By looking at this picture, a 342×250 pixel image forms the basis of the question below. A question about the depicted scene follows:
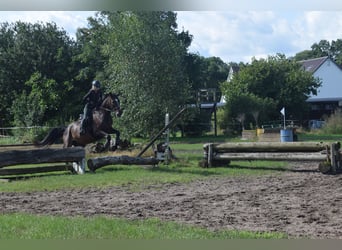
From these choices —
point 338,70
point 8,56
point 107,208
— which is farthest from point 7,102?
point 338,70

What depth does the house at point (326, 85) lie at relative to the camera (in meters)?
41.1

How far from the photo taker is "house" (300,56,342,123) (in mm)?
41125

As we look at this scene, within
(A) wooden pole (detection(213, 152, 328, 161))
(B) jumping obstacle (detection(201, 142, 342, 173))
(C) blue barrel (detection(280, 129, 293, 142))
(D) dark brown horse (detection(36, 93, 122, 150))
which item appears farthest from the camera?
(C) blue barrel (detection(280, 129, 293, 142))

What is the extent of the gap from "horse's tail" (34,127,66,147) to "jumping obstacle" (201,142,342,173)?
396 centimetres

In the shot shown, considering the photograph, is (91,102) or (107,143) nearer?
(91,102)

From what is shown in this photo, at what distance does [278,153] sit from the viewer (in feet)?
38.7

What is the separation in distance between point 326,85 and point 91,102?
34.9 metres

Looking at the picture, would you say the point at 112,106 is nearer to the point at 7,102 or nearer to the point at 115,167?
the point at 115,167

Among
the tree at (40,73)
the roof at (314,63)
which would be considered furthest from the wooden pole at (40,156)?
the roof at (314,63)

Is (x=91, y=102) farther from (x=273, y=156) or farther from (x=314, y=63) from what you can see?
(x=314, y=63)

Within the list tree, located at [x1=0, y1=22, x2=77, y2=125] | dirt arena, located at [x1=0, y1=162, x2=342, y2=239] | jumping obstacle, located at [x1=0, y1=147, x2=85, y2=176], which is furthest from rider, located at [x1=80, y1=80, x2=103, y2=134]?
dirt arena, located at [x1=0, y1=162, x2=342, y2=239]

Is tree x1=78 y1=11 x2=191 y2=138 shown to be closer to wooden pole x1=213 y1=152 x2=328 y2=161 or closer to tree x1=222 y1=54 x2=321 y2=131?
wooden pole x1=213 y1=152 x2=328 y2=161

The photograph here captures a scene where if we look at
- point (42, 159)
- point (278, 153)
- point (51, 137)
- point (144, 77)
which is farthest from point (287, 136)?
point (42, 159)

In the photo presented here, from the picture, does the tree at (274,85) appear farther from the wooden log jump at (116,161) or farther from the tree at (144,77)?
the wooden log jump at (116,161)
